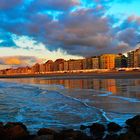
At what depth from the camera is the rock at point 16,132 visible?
10.1 m

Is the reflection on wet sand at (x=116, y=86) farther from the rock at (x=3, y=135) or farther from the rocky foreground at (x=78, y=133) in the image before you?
the rock at (x=3, y=135)

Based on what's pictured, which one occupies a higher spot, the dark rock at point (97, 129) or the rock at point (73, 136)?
the rock at point (73, 136)

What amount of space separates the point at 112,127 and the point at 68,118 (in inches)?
141

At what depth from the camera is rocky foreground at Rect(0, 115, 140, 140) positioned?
31.1 feet

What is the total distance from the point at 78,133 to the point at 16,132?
2060 millimetres

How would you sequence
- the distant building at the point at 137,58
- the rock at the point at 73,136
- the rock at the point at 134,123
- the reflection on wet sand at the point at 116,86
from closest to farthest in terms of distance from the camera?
the rock at the point at 73,136 < the rock at the point at 134,123 < the reflection on wet sand at the point at 116,86 < the distant building at the point at 137,58

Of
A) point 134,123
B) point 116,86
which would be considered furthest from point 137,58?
point 134,123

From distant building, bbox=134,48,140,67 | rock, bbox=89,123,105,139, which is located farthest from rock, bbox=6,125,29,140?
distant building, bbox=134,48,140,67

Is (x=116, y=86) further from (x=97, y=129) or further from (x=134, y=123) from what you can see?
(x=97, y=129)

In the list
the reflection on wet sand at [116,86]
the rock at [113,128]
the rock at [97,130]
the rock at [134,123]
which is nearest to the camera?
the rock at [97,130]

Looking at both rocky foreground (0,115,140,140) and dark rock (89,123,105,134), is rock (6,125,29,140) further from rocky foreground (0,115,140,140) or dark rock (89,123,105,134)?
dark rock (89,123,105,134)

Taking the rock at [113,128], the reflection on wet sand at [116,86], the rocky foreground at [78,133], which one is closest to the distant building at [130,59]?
the reflection on wet sand at [116,86]

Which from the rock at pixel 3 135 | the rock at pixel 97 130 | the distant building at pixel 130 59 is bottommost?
the rock at pixel 97 130

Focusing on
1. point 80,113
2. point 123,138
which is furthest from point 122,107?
point 123,138
